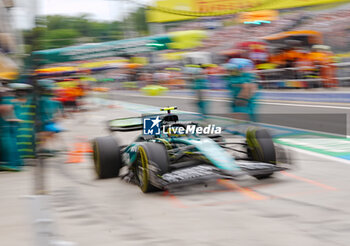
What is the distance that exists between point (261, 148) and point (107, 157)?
249cm

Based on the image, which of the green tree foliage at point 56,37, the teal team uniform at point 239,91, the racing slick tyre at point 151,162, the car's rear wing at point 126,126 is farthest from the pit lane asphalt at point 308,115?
the green tree foliage at point 56,37

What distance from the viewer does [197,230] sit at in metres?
4.90

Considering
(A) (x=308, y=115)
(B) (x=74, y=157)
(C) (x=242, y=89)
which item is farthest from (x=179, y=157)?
(A) (x=308, y=115)

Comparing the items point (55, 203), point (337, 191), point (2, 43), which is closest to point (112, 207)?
point (55, 203)

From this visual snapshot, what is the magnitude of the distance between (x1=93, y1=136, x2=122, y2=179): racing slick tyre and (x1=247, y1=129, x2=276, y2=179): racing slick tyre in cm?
217

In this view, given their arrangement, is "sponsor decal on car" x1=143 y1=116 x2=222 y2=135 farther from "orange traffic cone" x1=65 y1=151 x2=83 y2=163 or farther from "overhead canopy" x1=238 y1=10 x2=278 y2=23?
"overhead canopy" x1=238 y1=10 x2=278 y2=23

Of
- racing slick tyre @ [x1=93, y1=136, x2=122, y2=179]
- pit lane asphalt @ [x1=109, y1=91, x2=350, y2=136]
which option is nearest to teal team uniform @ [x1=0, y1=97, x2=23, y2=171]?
racing slick tyre @ [x1=93, y1=136, x2=122, y2=179]

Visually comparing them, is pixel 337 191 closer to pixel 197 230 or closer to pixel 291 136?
pixel 197 230

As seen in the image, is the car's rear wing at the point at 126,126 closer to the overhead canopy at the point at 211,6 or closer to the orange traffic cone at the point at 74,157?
the orange traffic cone at the point at 74,157

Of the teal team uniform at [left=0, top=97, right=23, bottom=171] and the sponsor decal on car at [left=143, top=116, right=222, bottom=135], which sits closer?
the sponsor decal on car at [left=143, top=116, right=222, bottom=135]

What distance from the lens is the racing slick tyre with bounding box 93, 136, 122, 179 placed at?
25.1ft

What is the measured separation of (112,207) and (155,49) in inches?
89.2

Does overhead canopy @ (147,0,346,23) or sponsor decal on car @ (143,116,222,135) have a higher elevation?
overhead canopy @ (147,0,346,23)

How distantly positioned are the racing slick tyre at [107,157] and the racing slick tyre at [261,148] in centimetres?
217
